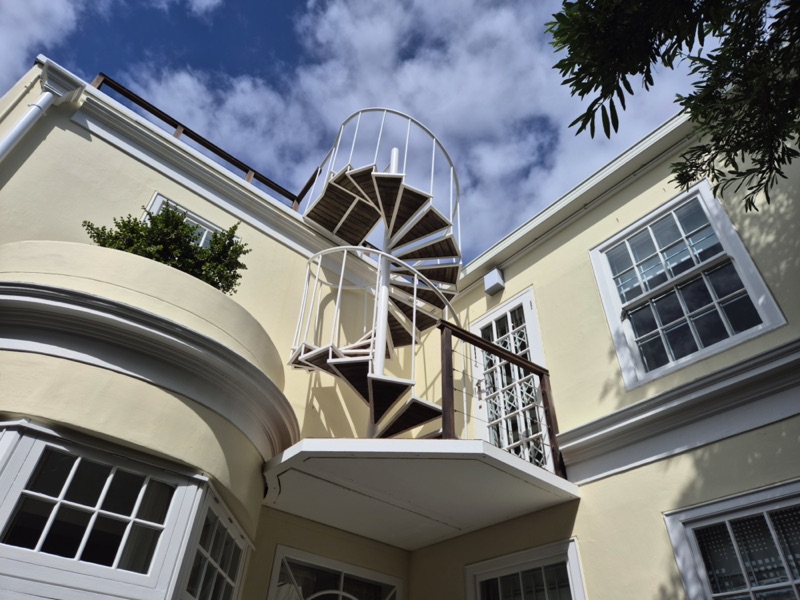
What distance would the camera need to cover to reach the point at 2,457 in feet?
8.34

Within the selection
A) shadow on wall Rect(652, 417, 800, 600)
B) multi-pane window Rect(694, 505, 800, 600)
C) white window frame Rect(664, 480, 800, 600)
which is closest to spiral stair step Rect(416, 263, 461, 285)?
shadow on wall Rect(652, 417, 800, 600)

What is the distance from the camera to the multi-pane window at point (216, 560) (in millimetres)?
3049

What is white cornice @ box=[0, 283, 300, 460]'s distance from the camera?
291cm

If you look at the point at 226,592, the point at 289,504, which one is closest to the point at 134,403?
the point at 226,592

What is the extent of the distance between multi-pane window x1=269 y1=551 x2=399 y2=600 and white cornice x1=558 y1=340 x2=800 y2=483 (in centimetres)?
197

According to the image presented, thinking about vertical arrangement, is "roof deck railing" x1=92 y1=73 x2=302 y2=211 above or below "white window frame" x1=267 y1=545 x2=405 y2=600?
above

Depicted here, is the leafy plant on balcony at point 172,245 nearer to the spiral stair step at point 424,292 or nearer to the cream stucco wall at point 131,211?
the cream stucco wall at point 131,211

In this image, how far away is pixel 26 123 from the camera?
4.45 metres

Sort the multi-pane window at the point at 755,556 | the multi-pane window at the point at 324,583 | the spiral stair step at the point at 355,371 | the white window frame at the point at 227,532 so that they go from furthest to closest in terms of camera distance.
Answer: the spiral stair step at the point at 355,371 → the multi-pane window at the point at 324,583 → the multi-pane window at the point at 755,556 → the white window frame at the point at 227,532

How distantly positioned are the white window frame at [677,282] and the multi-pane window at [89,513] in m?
3.44

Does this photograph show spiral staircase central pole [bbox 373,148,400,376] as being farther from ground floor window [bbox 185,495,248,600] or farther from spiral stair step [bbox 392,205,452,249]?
ground floor window [bbox 185,495,248,600]

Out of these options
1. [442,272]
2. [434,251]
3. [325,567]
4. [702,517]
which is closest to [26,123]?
[434,251]

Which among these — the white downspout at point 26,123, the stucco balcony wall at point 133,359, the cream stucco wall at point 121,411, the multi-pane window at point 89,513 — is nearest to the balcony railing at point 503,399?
the stucco balcony wall at point 133,359

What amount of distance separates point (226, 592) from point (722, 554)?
306 centimetres
